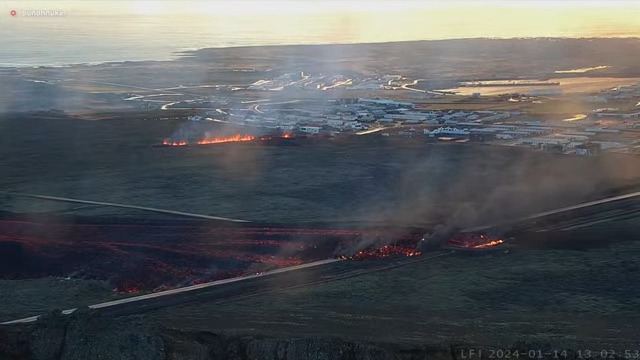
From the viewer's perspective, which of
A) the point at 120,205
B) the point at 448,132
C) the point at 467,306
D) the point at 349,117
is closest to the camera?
the point at 467,306

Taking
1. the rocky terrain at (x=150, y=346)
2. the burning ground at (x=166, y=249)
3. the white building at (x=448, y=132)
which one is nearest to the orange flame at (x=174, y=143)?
the white building at (x=448, y=132)

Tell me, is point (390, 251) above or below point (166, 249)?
below

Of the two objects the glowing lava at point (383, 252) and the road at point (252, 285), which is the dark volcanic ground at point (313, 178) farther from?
the road at point (252, 285)

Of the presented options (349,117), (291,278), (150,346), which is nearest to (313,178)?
(291,278)

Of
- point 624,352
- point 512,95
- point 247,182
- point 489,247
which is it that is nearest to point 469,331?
point 624,352

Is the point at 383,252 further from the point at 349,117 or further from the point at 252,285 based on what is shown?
the point at 349,117

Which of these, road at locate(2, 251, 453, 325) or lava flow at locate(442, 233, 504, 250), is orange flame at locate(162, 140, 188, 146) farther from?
road at locate(2, 251, 453, 325)

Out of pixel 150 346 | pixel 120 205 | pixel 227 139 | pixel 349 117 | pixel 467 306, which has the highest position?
pixel 349 117

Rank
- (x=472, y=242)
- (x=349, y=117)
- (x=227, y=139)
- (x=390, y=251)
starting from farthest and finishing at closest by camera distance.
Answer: (x=349, y=117) < (x=227, y=139) < (x=472, y=242) < (x=390, y=251)

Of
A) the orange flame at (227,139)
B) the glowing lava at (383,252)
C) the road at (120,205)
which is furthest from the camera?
the orange flame at (227,139)

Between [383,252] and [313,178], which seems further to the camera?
[313,178]

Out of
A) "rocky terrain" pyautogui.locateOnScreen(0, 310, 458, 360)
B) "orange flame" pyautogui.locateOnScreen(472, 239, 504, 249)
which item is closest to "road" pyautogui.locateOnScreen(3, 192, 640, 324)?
"orange flame" pyautogui.locateOnScreen(472, 239, 504, 249)
